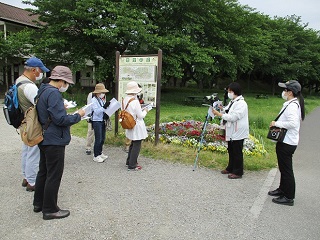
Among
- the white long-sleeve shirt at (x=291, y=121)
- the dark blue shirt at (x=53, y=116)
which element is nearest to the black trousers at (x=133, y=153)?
the dark blue shirt at (x=53, y=116)

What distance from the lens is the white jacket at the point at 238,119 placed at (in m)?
4.93

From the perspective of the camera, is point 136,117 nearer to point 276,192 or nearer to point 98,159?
point 98,159

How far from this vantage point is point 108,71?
17297mm

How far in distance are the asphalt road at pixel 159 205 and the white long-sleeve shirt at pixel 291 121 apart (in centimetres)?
99

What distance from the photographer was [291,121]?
13.2ft

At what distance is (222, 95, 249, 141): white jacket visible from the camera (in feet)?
16.2

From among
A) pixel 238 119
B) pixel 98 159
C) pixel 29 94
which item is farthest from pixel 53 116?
pixel 238 119

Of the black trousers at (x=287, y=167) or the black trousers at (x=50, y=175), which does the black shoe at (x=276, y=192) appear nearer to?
the black trousers at (x=287, y=167)

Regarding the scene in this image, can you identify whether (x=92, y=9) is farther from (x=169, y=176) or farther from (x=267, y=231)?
(x=267, y=231)

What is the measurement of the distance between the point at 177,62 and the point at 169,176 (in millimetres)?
11964

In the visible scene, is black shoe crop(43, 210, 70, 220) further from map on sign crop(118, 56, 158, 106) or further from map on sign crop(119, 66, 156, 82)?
map on sign crop(119, 66, 156, 82)

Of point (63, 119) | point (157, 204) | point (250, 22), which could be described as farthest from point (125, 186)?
point (250, 22)

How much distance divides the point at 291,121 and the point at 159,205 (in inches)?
86.8

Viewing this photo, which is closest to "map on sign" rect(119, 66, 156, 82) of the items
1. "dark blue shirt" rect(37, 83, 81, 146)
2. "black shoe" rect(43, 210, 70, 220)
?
"dark blue shirt" rect(37, 83, 81, 146)
